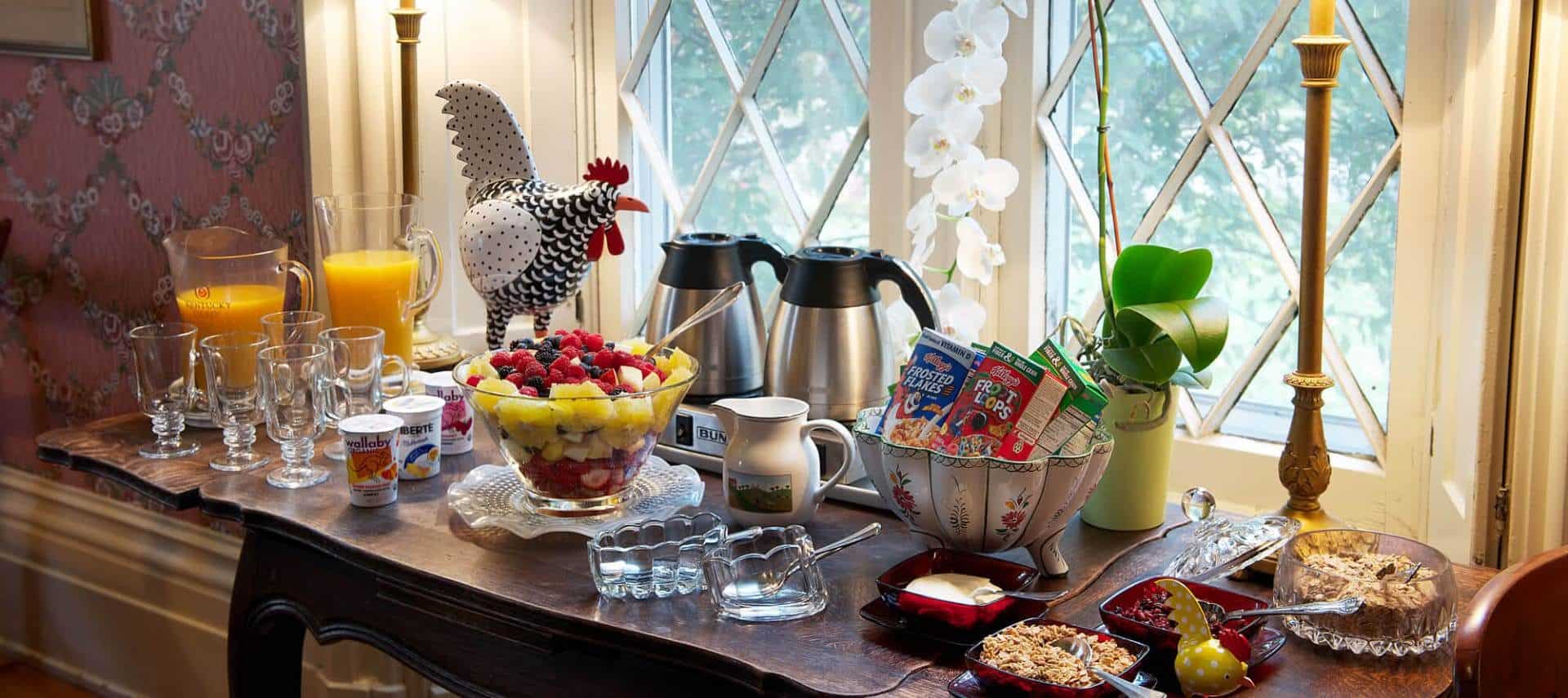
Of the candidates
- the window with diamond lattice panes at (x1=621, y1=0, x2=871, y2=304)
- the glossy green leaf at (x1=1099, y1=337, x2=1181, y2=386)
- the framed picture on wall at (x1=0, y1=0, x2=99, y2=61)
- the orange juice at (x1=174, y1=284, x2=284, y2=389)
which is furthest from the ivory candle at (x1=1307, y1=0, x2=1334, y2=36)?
the framed picture on wall at (x1=0, y1=0, x2=99, y2=61)

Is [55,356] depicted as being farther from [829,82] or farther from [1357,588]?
[1357,588]

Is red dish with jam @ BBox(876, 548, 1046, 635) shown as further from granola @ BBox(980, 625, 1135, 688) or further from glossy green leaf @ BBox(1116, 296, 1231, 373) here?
glossy green leaf @ BBox(1116, 296, 1231, 373)

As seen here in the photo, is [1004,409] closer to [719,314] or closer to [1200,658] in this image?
[1200,658]

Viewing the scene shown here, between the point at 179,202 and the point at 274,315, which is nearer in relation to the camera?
the point at 274,315

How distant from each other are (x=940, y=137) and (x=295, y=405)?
83cm

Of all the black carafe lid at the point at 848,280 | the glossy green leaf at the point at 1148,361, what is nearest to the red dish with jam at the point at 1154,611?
the glossy green leaf at the point at 1148,361

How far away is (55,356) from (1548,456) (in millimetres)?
2573

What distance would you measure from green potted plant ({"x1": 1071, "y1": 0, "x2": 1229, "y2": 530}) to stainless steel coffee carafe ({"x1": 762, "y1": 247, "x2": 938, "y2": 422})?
238mm

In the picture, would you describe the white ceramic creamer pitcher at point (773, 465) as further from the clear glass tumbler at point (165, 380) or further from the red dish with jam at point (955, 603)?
the clear glass tumbler at point (165, 380)

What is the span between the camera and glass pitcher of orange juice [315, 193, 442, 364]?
186cm

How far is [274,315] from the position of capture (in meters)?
1.79

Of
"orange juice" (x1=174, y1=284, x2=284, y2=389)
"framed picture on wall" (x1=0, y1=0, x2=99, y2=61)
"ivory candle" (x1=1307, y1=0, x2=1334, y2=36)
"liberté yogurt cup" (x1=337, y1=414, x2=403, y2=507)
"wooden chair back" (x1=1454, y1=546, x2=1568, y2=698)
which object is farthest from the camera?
"framed picture on wall" (x1=0, y1=0, x2=99, y2=61)

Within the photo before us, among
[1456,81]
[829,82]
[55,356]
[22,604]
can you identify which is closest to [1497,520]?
[1456,81]

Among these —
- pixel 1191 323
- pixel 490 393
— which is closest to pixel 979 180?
pixel 1191 323
